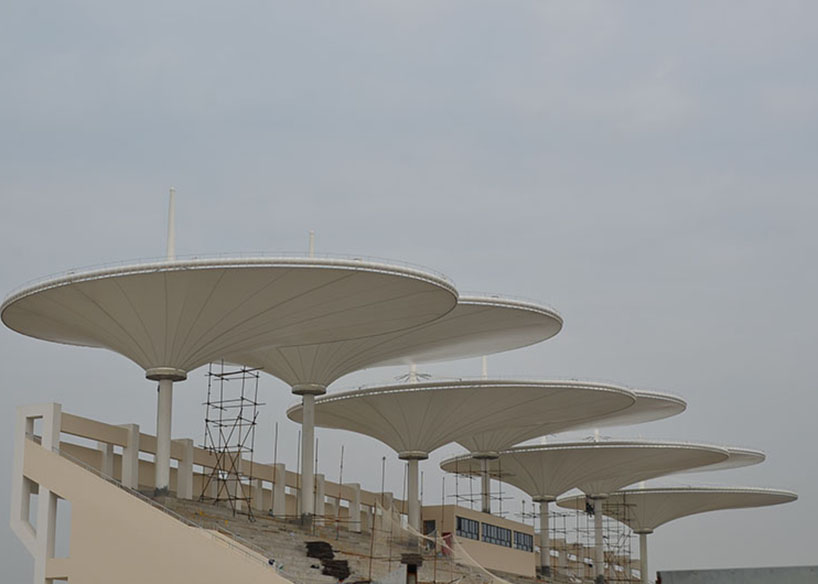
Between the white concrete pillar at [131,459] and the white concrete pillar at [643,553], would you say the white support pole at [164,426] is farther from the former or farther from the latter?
the white concrete pillar at [643,553]

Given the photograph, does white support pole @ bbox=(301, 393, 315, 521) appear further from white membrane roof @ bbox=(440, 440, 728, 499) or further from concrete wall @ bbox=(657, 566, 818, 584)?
concrete wall @ bbox=(657, 566, 818, 584)

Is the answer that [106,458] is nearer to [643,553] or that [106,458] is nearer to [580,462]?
[580,462]

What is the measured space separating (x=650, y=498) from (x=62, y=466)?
176 ft

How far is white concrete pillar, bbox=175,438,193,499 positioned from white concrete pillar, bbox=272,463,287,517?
266 inches

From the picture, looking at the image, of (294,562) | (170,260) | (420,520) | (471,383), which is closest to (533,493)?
(420,520)

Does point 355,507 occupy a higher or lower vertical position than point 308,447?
lower

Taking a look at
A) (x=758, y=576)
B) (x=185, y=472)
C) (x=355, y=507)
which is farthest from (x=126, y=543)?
(x=758, y=576)

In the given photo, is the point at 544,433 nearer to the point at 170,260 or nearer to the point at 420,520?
the point at 420,520

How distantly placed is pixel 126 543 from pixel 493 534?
30.9m

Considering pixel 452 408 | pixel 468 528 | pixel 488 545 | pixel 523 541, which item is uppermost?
pixel 452 408

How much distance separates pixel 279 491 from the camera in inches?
2203

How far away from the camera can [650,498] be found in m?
86.9

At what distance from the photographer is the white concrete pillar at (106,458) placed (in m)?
45.2

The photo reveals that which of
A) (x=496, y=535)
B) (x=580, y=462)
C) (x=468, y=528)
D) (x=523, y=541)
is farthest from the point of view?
(x=580, y=462)
